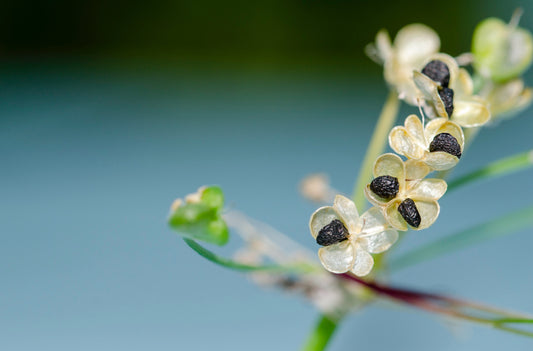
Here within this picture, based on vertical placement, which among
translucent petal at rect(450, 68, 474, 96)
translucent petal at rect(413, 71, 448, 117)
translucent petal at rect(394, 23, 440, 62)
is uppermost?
translucent petal at rect(394, 23, 440, 62)

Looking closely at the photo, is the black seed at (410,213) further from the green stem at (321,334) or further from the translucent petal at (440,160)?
the green stem at (321,334)

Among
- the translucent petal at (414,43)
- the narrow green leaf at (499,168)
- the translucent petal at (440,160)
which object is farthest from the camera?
the translucent petal at (414,43)

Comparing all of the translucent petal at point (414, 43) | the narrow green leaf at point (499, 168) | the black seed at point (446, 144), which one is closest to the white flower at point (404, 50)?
the translucent petal at point (414, 43)

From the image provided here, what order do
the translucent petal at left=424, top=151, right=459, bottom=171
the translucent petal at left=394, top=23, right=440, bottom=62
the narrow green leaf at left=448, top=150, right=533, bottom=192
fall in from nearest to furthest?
the translucent petal at left=424, top=151, right=459, bottom=171
the narrow green leaf at left=448, top=150, right=533, bottom=192
the translucent petal at left=394, top=23, right=440, bottom=62

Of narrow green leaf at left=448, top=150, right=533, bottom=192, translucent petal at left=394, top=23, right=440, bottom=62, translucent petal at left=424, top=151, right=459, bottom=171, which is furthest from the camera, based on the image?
translucent petal at left=394, top=23, right=440, bottom=62

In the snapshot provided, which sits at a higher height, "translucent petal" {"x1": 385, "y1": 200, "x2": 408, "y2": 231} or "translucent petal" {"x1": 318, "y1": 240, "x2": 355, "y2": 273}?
"translucent petal" {"x1": 385, "y1": 200, "x2": 408, "y2": 231}

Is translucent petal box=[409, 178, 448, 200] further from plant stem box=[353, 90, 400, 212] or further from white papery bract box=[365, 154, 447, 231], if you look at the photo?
plant stem box=[353, 90, 400, 212]

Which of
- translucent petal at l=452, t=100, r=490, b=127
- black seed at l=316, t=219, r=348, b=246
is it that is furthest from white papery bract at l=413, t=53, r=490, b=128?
black seed at l=316, t=219, r=348, b=246

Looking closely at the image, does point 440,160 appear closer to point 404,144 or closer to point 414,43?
point 404,144
